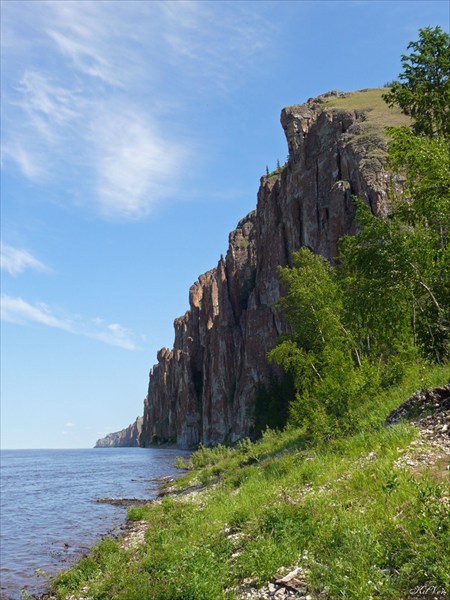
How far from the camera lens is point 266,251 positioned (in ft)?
345

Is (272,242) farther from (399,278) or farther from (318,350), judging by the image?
(399,278)

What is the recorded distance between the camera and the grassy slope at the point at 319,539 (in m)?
6.78

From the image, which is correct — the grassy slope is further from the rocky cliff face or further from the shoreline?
the rocky cliff face

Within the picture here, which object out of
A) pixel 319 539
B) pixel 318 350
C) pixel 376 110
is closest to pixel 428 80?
pixel 318 350

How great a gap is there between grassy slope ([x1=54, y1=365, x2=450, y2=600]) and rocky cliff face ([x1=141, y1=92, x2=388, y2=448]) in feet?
158

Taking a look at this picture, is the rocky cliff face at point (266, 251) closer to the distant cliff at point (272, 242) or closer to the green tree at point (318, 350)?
the distant cliff at point (272, 242)

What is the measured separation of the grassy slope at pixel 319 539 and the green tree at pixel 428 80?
22541mm

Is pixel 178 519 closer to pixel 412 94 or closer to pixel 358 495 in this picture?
pixel 358 495

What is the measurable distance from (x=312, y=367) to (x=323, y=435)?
43.7 ft

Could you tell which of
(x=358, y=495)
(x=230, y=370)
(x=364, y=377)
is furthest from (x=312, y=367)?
(x=230, y=370)

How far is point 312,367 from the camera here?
103 feet

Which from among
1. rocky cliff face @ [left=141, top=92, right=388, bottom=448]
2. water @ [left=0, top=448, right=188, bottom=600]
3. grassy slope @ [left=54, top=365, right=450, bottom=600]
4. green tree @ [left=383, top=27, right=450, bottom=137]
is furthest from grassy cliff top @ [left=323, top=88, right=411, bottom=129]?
grassy slope @ [left=54, top=365, right=450, bottom=600]

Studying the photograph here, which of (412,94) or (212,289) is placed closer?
(412,94)

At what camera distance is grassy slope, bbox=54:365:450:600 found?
678 centimetres
